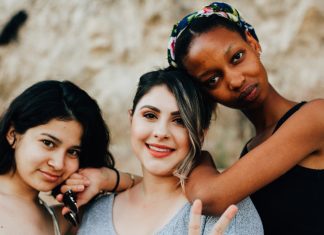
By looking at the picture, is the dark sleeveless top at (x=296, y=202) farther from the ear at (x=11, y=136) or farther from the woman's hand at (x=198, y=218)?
the ear at (x=11, y=136)

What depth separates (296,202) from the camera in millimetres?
2049

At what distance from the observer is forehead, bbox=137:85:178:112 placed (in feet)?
6.90

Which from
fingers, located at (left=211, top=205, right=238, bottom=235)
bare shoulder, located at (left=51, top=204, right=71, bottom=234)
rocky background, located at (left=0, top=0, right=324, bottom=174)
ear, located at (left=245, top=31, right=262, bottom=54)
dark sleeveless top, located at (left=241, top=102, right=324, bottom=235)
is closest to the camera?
fingers, located at (left=211, top=205, right=238, bottom=235)

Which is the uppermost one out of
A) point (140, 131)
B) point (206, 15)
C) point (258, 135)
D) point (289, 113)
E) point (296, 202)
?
point (206, 15)

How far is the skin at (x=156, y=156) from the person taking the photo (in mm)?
2066

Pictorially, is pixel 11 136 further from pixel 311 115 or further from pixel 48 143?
pixel 311 115

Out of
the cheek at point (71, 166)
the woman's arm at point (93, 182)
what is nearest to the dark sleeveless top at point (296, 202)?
the woman's arm at point (93, 182)

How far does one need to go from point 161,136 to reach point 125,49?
299 cm

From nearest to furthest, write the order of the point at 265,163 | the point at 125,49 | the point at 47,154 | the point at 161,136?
the point at 265,163
the point at 161,136
the point at 47,154
the point at 125,49

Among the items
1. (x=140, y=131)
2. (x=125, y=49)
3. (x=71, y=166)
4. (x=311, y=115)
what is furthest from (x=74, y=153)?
A: (x=125, y=49)

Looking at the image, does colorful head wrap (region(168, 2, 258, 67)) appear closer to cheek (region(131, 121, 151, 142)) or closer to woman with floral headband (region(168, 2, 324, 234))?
woman with floral headband (region(168, 2, 324, 234))

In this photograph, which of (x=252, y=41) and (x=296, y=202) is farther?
(x=252, y=41)

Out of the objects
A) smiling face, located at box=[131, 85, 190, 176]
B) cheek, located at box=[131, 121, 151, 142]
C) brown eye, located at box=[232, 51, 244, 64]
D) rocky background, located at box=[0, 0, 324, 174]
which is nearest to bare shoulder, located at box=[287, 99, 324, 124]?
brown eye, located at box=[232, 51, 244, 64]

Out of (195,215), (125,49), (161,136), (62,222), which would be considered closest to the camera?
(195,215)
